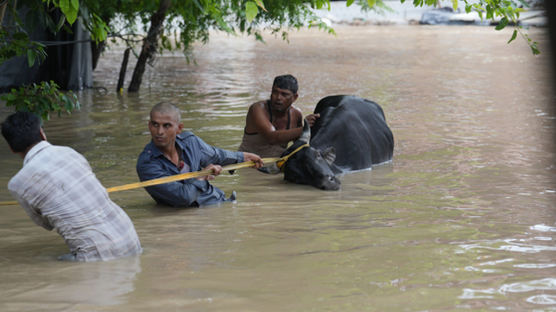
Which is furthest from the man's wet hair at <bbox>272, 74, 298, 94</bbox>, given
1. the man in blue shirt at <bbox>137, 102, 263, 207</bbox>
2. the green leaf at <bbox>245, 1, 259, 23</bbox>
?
the green leaf at <bbox>245, 1, 259, 23</bbox>

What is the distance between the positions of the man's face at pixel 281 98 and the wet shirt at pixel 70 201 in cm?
301

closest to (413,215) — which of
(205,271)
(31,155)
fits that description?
(205,271)

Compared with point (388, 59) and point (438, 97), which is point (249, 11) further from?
point (388, 59)

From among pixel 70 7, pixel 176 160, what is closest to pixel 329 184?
pixel 176 160

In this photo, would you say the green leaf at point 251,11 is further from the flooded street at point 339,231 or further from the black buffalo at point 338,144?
the black buffalo at point 338,144

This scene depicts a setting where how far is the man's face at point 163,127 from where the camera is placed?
208 inches

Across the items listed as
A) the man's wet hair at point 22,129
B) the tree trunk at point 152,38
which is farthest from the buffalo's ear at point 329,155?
the tree trunk at point 152,38

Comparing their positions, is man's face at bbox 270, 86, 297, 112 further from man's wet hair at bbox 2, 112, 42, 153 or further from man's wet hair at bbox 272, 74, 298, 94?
man's wet hair at bbox 2, 112, 42, 153

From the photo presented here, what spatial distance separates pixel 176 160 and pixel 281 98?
1787 mm

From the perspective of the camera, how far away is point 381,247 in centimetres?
465

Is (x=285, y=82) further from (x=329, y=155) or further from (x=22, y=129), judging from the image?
(x=22, y=129)

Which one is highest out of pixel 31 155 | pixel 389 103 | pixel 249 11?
pixel 249 11

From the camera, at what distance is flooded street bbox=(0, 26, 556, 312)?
148 inches

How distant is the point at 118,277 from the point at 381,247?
5.37 feet
